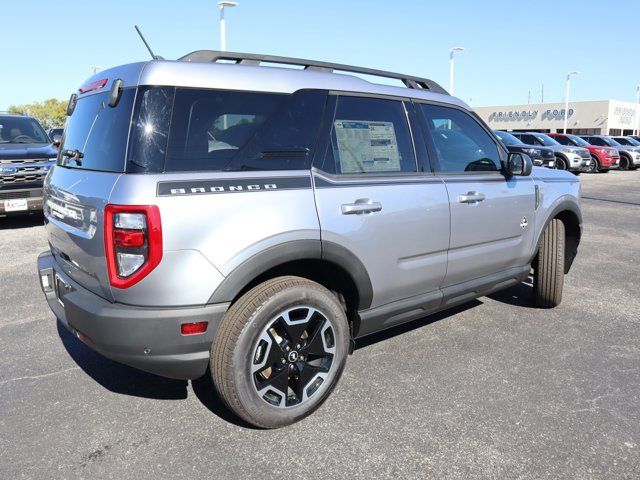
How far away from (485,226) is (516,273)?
0.70 m

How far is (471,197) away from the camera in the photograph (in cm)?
359

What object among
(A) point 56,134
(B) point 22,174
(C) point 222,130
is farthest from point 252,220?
(B) point 22,174

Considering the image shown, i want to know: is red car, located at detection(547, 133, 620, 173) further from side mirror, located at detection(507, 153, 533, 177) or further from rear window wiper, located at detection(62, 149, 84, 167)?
rear window wiper, located at detection(62, 149, 84, 167)

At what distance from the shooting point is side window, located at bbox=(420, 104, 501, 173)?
3.55 meters

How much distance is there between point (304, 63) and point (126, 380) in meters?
2.35

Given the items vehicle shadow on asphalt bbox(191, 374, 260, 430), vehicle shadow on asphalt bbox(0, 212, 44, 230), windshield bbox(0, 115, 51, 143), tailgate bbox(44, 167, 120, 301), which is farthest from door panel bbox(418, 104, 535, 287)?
windshield bbox(0, 115, 51, 143)

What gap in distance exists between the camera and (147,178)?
231 centimetres

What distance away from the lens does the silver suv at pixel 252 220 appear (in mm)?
2354

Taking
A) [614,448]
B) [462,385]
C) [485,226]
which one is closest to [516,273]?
[485,226]

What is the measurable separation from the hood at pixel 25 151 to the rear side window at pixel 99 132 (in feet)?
18.1

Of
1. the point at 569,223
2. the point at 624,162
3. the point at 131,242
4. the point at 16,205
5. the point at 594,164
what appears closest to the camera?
the point at 131,242

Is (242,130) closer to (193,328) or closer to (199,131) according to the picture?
(199,131)

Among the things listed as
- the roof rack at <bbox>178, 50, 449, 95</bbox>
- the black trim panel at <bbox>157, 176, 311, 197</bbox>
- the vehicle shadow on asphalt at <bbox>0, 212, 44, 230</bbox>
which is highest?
the roof rack at <bbox>178, 50, 449, 95</bbox>

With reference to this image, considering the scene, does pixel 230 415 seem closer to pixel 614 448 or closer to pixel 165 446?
pixel 165 446
